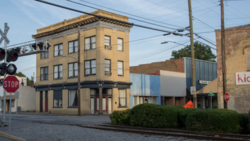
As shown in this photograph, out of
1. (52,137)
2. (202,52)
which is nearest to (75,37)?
(52,137)

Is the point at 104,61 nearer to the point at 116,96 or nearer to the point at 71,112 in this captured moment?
the point at 116,96

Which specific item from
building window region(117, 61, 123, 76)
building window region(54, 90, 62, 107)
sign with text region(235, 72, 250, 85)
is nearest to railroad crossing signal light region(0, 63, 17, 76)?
sign with text region(235, 72, 250, 85)

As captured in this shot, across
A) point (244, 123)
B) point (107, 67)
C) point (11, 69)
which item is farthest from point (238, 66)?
point (11, 69)

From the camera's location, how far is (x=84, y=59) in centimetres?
3753

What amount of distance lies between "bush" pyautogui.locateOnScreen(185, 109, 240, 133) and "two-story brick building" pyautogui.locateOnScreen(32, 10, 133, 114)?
74.6ft

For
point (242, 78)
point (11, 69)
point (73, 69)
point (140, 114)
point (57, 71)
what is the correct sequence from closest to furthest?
point (11, 69), point (140, 114), point (242, 78), point (73, 69), point (57, 71)

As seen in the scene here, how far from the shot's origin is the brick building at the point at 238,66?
23.5 metres

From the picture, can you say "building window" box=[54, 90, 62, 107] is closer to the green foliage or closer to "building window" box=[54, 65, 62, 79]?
"building window" box=[54, 65, 62, 79]

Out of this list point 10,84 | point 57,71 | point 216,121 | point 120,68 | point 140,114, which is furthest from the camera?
point 57,71

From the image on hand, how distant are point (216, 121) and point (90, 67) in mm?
25836

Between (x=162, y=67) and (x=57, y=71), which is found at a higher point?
(x=162, y=67)

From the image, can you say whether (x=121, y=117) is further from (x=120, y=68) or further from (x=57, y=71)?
(x=57, y=71)

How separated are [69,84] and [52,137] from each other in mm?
26585

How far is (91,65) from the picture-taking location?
120ft
